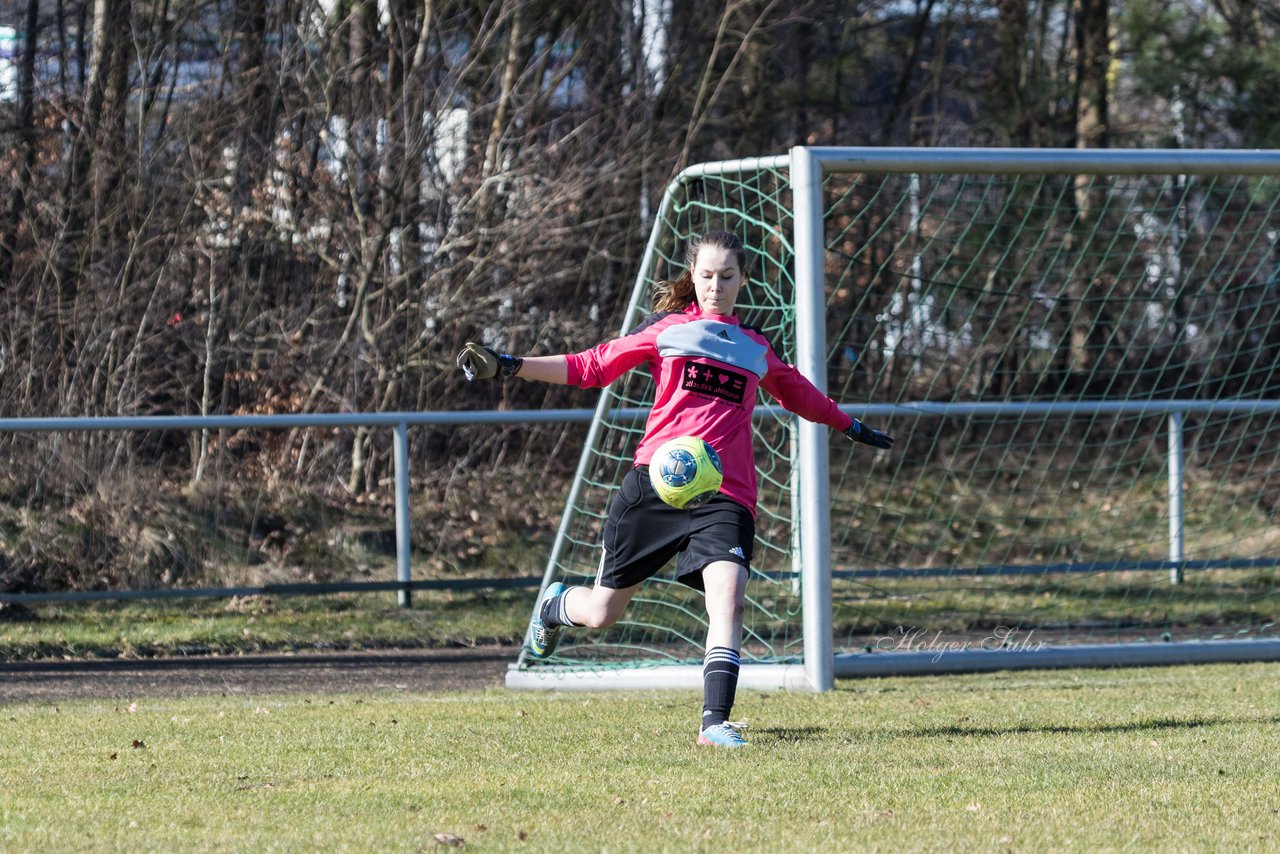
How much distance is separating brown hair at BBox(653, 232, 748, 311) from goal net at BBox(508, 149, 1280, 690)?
157cm

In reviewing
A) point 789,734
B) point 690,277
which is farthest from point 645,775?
point 690,277

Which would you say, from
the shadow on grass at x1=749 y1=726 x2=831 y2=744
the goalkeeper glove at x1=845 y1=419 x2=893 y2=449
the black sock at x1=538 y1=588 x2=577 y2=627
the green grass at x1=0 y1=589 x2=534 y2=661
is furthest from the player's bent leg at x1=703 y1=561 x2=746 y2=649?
the green grass at x1=0 y1=589 x2=534 y2=661

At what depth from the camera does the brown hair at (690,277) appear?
18.2 ft

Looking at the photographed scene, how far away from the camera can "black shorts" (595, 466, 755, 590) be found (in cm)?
541

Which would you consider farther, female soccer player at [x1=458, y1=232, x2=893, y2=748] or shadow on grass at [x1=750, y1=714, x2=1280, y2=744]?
shadow on grass at [x1=750, y1=714, x2=1280, y2=744]

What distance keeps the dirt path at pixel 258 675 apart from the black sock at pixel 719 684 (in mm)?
2649

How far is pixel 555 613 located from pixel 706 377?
4.01ft

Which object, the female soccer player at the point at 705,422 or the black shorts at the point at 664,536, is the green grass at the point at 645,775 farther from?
the black shorts at the point at 664,536

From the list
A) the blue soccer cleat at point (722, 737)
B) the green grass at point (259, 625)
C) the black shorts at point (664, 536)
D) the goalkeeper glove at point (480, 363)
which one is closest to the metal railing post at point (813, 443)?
the black shorts at point (664, 536)

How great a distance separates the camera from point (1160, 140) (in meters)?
16.8

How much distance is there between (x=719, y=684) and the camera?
528 centimetres

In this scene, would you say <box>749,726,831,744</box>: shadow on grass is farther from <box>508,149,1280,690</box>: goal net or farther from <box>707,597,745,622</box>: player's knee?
<box>508,149,1280,690</box>: goal net

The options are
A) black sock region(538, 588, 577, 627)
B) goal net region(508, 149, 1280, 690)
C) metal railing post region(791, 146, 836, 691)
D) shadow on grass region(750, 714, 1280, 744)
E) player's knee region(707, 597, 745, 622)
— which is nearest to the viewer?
player's knee region(707, 597, 745, 622)

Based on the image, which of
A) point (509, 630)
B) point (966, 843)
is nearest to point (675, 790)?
point (966, 843)
